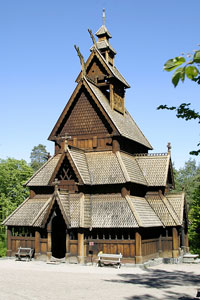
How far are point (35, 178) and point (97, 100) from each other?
28.8ft

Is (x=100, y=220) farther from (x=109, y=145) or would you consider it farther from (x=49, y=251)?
(x=109, y=145)

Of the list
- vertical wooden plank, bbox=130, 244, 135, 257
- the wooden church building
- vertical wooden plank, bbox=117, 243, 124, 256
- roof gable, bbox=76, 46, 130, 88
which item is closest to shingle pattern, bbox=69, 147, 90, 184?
the wooden church building

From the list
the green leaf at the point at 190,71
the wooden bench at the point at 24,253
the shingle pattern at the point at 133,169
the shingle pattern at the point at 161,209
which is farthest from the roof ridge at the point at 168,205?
Answer: the green leaf at the point at 190,71

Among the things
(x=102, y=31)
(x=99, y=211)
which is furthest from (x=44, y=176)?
(x=102, y=31)

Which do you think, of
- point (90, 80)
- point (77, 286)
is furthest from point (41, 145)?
point (77, 286)

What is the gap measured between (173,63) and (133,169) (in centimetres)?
2756

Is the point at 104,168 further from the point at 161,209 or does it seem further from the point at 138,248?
→ the point at 138,248

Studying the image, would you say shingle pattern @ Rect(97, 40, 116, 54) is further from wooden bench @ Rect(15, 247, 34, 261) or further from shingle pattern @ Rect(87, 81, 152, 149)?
wooden bench @ Rect(15, 247, 34, 261)

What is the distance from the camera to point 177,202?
32.7m

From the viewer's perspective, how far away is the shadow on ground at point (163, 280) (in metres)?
15.2

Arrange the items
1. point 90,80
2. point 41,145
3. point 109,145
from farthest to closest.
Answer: point 41,145 → point 90,80 → point 109,145

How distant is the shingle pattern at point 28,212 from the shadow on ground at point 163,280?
10570 millimetres

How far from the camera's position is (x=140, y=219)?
1040 inches

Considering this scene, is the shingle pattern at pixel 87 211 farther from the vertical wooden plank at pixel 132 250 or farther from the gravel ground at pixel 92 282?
the vertical wooden plank at pixel 132 250
